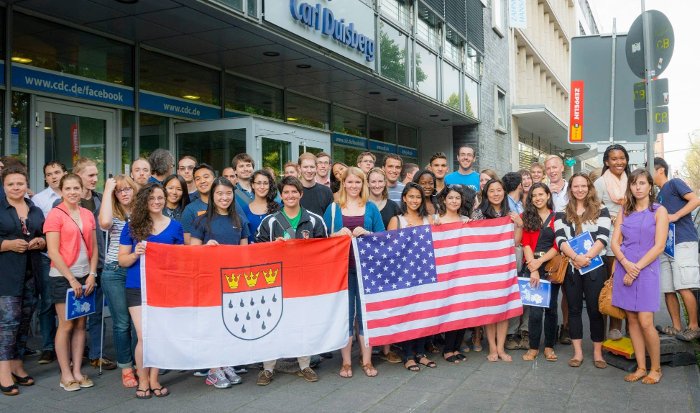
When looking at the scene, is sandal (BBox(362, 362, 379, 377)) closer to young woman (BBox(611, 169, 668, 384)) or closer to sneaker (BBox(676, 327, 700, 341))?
young woman (BBox(611, 169, 668, 384))

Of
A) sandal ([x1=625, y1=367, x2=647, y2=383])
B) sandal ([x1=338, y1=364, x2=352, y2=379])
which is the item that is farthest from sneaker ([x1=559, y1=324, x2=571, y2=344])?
sandal ([x1=338, y1=364, x2=352, y2=379])

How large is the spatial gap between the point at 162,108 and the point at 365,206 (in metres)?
6.25

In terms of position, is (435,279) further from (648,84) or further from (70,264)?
(648,84)

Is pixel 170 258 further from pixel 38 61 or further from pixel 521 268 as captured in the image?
pixel 38 61

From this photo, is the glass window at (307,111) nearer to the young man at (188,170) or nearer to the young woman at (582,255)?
the young man at (188,170)

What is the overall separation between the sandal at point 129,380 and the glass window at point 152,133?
5853 millimetres

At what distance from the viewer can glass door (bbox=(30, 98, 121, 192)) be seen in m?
8.83

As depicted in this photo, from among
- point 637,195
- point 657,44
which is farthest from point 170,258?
point 657,44

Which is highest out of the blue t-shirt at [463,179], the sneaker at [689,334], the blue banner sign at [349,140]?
the blue banner sign at [349,140]

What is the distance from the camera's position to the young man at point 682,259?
20.5ft

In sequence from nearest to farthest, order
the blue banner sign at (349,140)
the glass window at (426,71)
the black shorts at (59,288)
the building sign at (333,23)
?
the black shorts at (59,288), the building sign at (333,23), the glass window at (426,71), the blue banner sign at (349,140)

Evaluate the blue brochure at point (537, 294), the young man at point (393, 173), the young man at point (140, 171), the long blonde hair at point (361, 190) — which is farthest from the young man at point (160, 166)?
the blue brochure at point (537, 294)

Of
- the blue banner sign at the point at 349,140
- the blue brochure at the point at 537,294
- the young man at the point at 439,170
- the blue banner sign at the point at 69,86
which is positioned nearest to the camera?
the blue brochure at the point at 537,294

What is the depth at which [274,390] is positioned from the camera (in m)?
5.30
